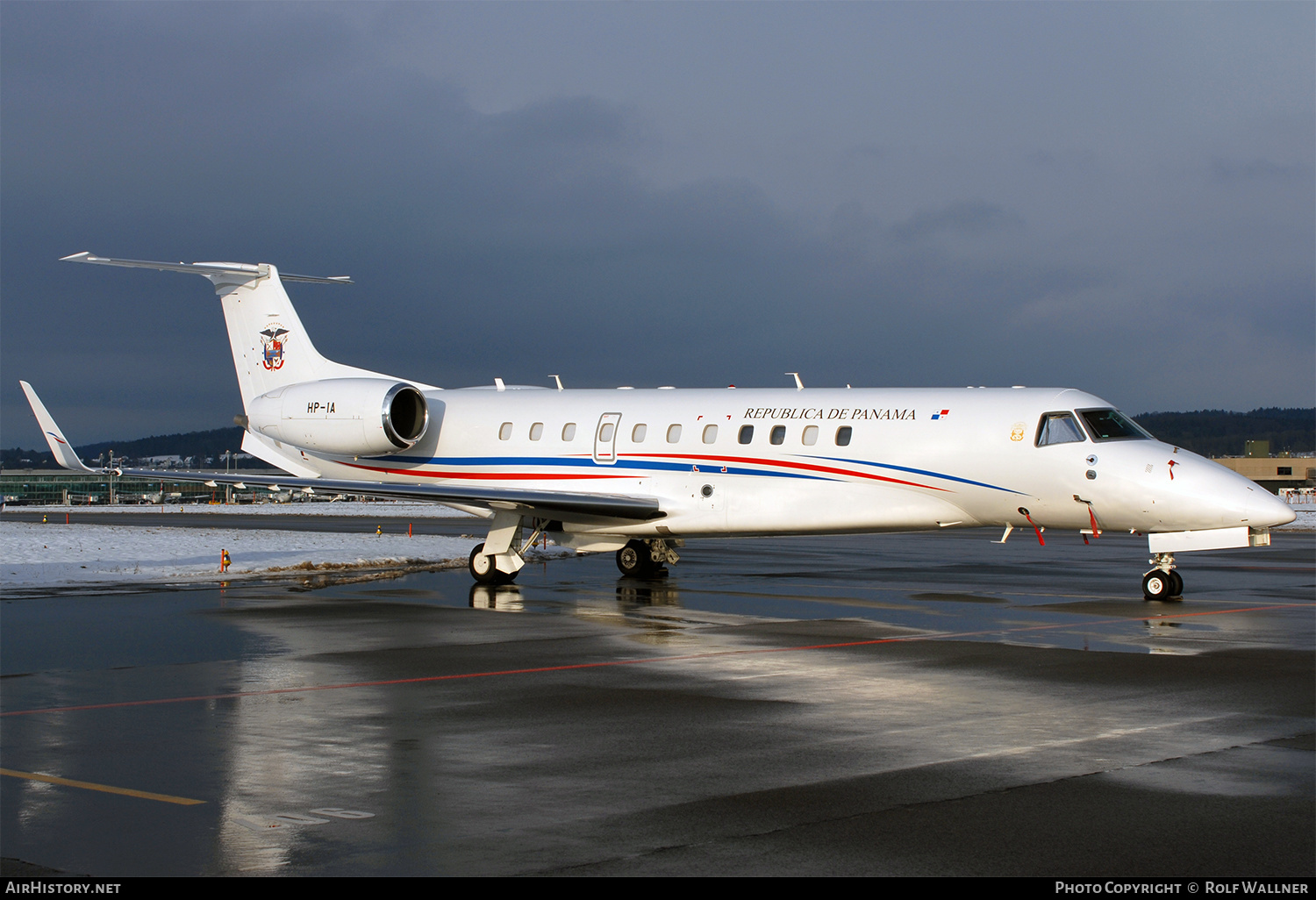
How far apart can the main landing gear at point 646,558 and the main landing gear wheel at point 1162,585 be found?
8380 millimetres

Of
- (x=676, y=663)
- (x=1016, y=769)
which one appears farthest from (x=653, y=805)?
(x=676, y=663)

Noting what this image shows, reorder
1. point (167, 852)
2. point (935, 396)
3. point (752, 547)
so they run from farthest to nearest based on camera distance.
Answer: point (752, 547) < point (935, 396) < point (167, 852)

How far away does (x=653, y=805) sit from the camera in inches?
264

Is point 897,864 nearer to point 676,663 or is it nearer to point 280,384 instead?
point 676,663

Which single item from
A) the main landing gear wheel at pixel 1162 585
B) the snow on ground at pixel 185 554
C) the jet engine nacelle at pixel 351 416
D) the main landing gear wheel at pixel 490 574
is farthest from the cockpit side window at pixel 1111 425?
the snow on ground at pixel 185 554

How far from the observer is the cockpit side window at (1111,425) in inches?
690

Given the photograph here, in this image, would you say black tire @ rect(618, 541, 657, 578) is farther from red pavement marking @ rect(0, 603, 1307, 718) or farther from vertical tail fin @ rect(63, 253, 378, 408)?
red pavement marking @ rect(0, 603, 1307, 718)

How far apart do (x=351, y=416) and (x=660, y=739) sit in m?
15.2

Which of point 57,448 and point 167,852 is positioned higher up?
point 57,448

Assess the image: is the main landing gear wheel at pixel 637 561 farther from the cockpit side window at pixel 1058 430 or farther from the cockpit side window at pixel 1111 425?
the cockpit side window at pixel 1111 425

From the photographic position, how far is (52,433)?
2028 centimetres

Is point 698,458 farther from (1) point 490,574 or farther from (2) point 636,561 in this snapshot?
(1) point 490,574

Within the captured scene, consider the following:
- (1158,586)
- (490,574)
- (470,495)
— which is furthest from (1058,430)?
(490,574)
